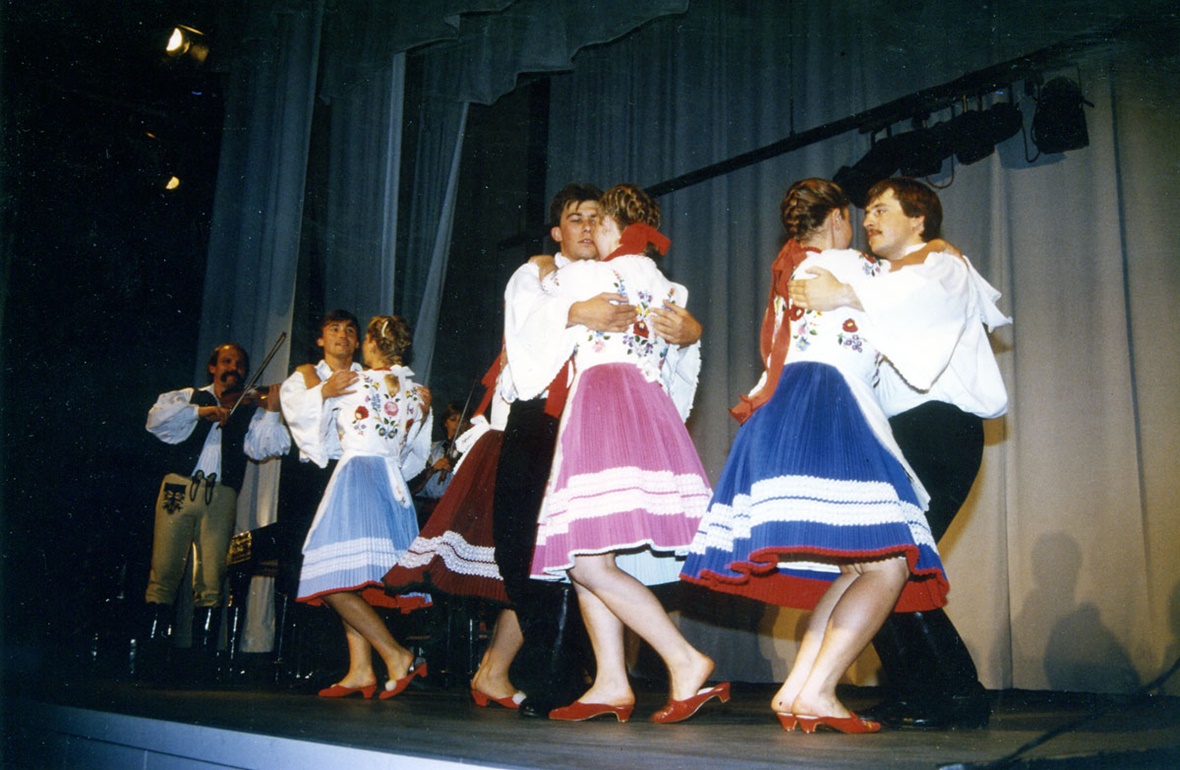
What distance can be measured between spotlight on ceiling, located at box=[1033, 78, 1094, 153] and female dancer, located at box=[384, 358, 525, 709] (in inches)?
120

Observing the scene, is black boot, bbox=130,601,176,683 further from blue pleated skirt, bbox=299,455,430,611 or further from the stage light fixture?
the stage light fixture

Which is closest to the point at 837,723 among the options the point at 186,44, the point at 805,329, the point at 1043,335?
the point at 805,329

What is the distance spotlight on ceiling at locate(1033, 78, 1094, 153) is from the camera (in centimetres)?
444

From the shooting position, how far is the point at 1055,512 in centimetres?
453

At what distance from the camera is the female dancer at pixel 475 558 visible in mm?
3131

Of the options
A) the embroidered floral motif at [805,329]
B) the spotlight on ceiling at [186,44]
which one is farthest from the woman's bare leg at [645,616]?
the spotlight on ceiling at [186,44]

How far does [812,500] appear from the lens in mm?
2062

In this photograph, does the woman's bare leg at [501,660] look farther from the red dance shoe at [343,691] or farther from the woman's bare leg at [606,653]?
the woman's bare leg at [606,653]

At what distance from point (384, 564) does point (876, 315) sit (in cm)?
210

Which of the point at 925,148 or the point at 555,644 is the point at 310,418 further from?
the point at 925,148

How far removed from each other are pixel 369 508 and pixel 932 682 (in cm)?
213

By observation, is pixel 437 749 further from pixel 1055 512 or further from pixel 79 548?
pixel 79 548

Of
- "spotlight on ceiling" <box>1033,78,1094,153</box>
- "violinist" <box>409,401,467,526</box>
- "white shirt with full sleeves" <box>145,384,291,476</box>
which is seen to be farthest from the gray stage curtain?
"white shirt with full sleeves" <box>145,384,291,476</box>

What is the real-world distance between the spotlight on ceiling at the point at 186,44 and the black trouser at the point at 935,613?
4.69 m
